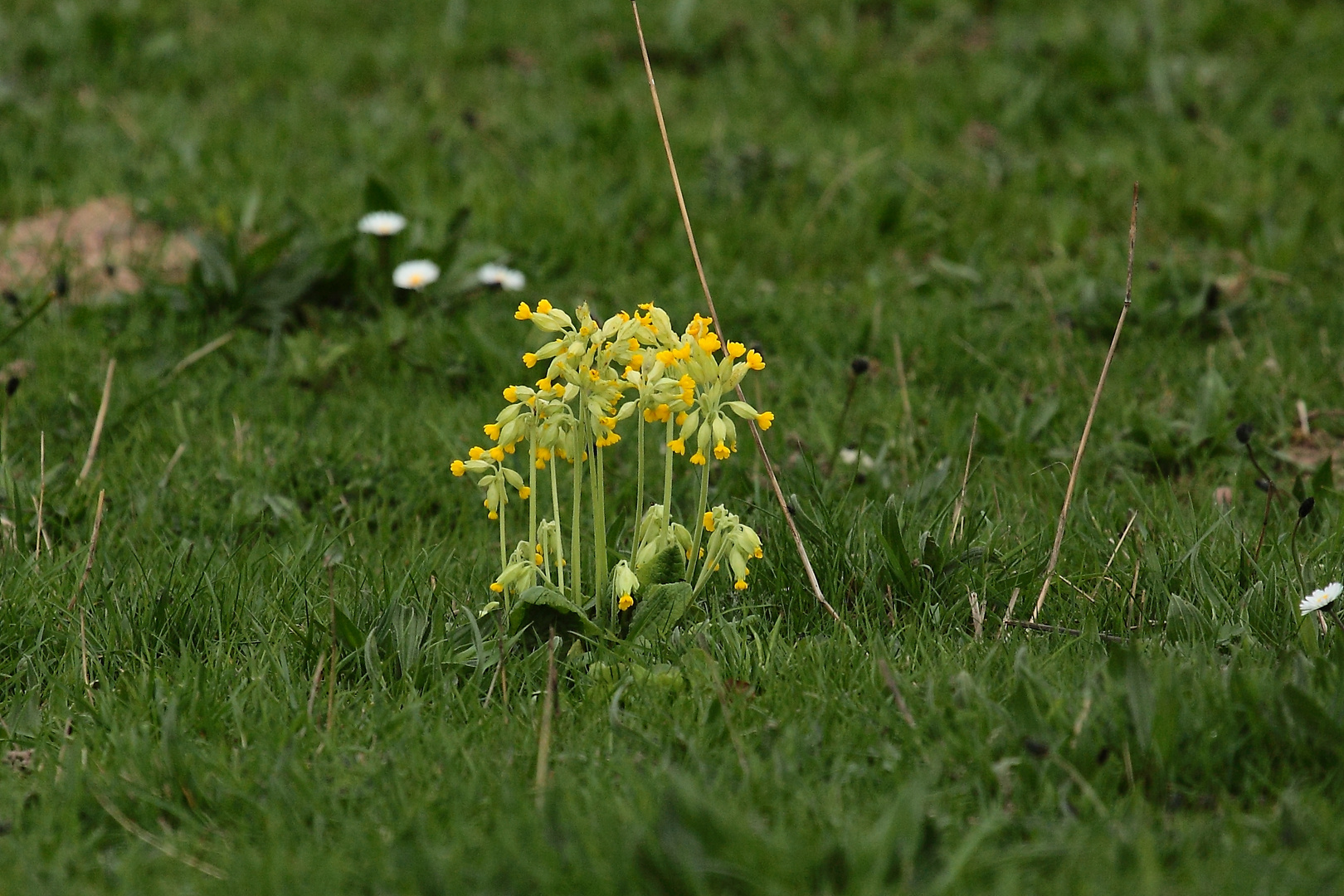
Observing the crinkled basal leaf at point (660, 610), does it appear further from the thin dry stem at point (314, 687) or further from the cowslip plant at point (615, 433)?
the thin dry stem at point (314, 687)

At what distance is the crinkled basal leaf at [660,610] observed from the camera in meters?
2.50

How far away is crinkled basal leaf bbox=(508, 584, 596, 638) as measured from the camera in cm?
245

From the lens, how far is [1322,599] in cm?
241

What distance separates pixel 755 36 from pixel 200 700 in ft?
16.9

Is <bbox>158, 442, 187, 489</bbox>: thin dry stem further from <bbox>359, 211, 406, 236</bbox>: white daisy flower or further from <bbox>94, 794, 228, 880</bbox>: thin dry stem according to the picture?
<bbox>94, 794, 228, 880</bbox>: thin dry stem

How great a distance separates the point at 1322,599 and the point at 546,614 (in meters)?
1.43

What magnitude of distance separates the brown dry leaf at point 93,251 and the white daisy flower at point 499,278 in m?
0.95

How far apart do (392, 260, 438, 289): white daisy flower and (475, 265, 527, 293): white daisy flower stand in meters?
0.15

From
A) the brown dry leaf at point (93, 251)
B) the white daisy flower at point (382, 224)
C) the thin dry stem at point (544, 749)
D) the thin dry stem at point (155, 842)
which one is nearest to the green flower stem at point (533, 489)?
the thin dry stem at point (544, 749)

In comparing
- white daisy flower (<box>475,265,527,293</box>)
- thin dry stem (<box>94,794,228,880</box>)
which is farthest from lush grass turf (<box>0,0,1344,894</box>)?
white daisy flower (<box>475,265,527,293</box>)

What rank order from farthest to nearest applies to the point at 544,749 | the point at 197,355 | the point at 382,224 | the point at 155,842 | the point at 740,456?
the point at 382,224 → the point at 197,355 → the point at 740,456 → the point at 544,749 → the point at 155,842

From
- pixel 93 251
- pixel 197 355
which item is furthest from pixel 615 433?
pixel 93 251

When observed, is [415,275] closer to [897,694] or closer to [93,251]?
[93,251]

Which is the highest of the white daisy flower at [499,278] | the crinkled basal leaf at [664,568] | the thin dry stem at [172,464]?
the crinkled basal leaf at [664,568]
